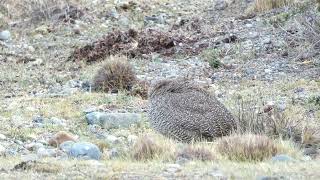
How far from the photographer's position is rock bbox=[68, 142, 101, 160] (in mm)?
7957

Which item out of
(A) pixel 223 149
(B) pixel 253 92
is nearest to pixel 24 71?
(B) pixel 253 92

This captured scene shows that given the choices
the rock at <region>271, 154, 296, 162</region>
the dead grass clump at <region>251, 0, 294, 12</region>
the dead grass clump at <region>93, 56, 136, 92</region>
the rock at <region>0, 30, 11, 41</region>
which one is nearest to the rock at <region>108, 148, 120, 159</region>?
the rock at <region>271, 154, 296, 162</region>

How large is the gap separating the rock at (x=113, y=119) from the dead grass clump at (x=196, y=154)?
9.95ft

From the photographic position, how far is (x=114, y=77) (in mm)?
13117

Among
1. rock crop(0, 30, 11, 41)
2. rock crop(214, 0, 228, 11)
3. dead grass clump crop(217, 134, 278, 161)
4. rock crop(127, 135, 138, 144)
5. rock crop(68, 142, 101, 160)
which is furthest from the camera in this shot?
rock crop(214, 0, 228, 11)

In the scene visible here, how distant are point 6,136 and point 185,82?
2161 mm

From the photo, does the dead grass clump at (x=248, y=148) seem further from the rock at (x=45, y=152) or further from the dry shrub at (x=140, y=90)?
the dry shrub at (x=140, y=90)

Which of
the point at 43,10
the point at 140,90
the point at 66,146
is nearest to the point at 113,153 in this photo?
the point at 66,146

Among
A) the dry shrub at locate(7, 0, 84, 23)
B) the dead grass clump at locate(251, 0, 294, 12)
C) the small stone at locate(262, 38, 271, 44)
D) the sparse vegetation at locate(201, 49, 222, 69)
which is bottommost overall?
the sparse vegetation at locate(201, 49, 222, 69)

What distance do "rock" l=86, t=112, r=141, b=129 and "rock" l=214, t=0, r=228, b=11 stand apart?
27.1 ft

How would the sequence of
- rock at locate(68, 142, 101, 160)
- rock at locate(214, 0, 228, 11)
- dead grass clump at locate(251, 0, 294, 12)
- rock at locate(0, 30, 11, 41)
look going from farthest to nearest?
rock at locate(214, 0, 228, 11) → rock at locate(0, 30, 11, 41) → dead grass clump at locate(251, 0, 294, 12) → rock at locate(68, 142, 101, 160)

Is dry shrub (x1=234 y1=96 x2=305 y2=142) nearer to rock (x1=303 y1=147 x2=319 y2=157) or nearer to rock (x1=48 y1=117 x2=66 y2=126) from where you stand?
rock (x1=303 y1=147 x2=319 y2=157)

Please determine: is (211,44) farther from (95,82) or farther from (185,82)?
(185,82)

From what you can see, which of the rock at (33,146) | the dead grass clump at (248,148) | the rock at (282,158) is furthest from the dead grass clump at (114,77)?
the rock at (282,158)
